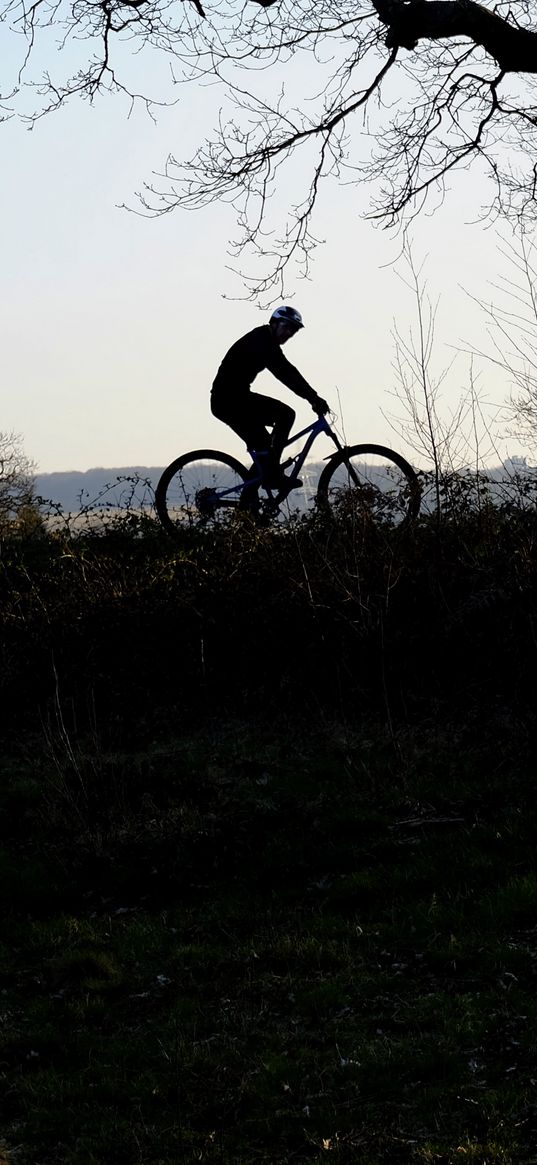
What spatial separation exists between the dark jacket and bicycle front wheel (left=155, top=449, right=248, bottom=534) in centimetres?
87

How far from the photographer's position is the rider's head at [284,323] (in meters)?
12.3

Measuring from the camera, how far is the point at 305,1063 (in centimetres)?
650

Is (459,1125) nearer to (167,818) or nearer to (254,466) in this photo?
(167,818)

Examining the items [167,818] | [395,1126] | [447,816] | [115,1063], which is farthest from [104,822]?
[395,1126]

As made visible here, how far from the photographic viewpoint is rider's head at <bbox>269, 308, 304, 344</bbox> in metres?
12.3

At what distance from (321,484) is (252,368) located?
1.45 m

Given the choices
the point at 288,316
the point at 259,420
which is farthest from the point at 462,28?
the point at 259,420

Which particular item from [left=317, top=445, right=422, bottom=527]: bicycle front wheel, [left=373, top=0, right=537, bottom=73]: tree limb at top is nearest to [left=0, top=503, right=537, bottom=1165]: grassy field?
[left=317, top=445, right=422, bottom=527]: bicycle front wheel

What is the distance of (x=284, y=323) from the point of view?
12305 millimetres

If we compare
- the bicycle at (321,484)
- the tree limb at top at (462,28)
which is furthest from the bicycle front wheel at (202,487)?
the tree limb at top at (462,28)

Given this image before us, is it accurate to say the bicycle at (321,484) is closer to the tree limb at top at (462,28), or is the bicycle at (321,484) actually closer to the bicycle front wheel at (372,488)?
the bicycle front wheel at (372,488)

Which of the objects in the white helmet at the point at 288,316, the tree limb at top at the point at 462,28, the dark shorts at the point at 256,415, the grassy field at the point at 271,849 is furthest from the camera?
the tree limb at top at the point at 462,28

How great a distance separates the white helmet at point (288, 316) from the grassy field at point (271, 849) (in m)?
2.07

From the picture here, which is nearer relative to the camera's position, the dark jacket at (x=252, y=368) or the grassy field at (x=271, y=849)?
the grassy field at (x=271, y=849)
